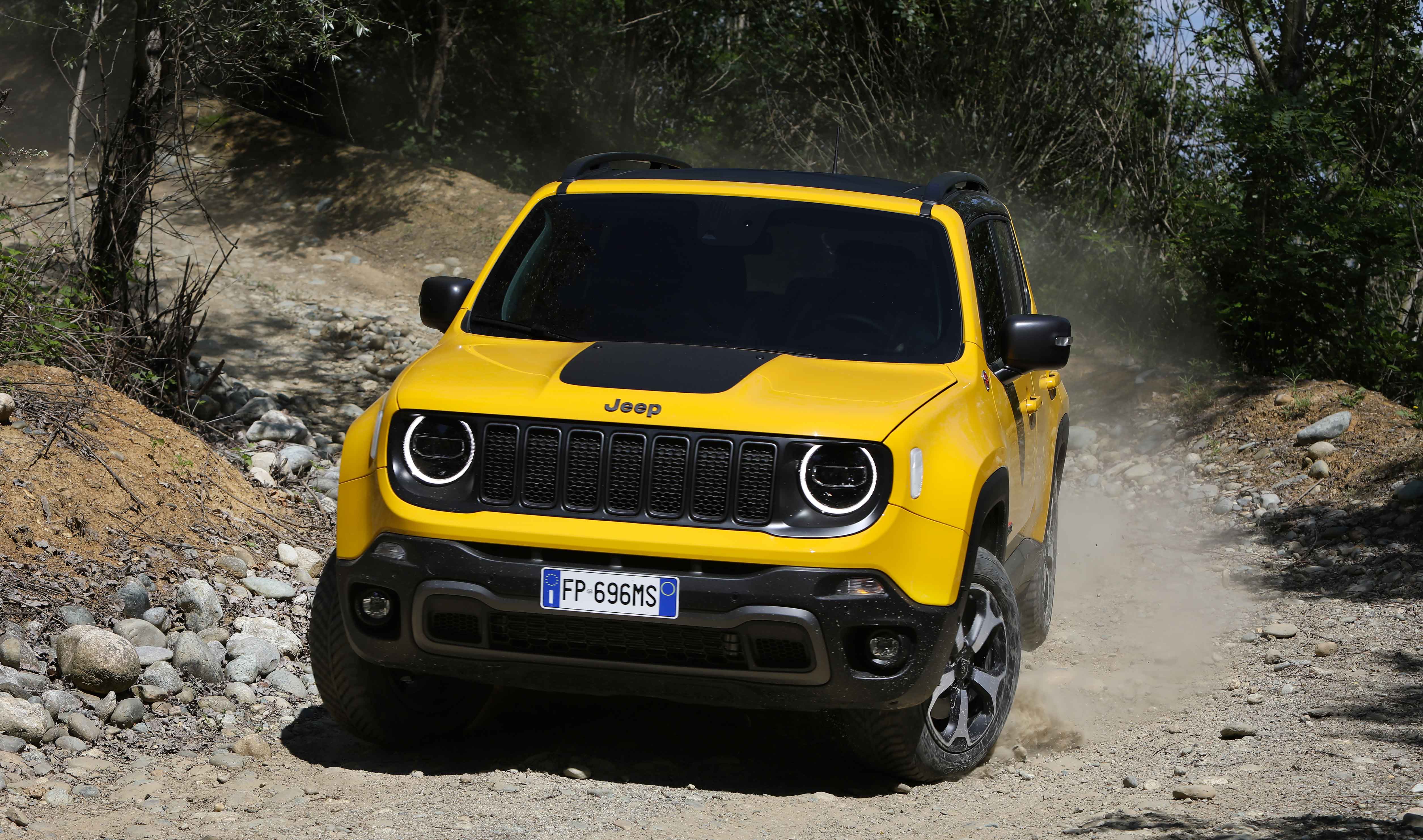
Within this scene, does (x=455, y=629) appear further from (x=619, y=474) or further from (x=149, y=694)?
(x=149, y=694)

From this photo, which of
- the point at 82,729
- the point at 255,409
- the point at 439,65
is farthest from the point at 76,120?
the point at 439,65

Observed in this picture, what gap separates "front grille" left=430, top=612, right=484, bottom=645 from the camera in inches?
160

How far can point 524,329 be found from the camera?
4852mm

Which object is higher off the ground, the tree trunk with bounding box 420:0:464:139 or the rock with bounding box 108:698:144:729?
the tree trunk with bounding box 420:0:464:139

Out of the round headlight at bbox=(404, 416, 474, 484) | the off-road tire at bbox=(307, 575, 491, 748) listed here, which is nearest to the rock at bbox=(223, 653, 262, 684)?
the off-road tire at bbox=(307, 575, 491, 748)

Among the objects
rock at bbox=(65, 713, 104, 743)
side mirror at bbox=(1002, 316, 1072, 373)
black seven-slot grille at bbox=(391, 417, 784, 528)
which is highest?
side mirror at bbox=(1002, 316, 1072, 373)

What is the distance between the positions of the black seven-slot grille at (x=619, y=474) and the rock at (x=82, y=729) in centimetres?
163

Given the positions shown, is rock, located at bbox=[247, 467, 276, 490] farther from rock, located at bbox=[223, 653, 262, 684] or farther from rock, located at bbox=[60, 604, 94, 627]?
rock, located at bbox=[223, 653, 262, 684]

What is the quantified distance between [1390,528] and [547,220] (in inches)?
236

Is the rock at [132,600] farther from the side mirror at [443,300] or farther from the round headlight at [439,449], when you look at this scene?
the round headlight at [439,449]

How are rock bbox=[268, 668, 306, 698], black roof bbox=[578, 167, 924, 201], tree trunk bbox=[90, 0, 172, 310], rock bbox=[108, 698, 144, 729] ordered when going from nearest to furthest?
rock bbox=[108, 698, 144, 729]
black roof bbox=[578, 167, 924, 201]
rock bbox=[268, 668, 306, 698]
tree trunk bbox=[90, 0, 172, 310]

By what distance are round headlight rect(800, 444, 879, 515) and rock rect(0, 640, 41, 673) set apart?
118 inches

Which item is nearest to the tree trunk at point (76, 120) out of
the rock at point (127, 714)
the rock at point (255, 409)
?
the rock at point (255, 409)

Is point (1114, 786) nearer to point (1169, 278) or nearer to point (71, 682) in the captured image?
point (71, 682)
